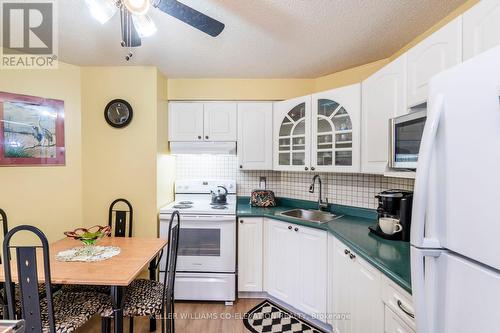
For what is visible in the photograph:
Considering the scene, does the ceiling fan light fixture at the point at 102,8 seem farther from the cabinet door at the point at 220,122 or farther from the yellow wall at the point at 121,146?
the cabinet door at the point at 220,122

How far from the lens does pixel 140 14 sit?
3.54ft

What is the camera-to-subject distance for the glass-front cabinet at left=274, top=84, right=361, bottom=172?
6.69 feet

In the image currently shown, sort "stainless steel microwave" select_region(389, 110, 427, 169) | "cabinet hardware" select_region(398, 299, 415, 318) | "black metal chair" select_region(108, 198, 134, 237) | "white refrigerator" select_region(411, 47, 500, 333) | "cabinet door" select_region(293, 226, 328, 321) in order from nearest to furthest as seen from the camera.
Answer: "white refrigerator" select_region(411, 47, 500, 333) → "cabinet hardware" select_region(398, 299, 415, 318) → "stainless steel microwave" select_region(389, 110, 427, 169) → "cabinet door" select_region(293, 226, 328, 321) → "black metal chair" select_region(108, 198, 134, 237)

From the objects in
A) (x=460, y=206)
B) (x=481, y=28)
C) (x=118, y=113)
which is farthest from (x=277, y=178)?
(x=460, y=206)

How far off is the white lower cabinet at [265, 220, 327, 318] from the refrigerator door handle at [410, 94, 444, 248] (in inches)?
50.4

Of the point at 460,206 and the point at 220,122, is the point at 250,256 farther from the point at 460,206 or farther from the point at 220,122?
the point at 460,206

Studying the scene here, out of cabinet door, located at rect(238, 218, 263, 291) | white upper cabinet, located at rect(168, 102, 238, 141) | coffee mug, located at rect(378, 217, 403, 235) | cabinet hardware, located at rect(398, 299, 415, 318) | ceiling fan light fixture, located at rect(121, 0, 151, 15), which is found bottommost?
cabinet door, located at rect(238, 218, 263, 291)

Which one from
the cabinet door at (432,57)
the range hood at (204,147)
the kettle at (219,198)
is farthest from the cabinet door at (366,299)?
the range hood at (204,147)

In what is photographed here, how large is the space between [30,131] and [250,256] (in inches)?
93.5

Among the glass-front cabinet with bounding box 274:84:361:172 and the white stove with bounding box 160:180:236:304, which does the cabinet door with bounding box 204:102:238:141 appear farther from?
the white stove with bounding box 160:180:236:304

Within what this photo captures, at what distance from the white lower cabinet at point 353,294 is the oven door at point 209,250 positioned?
98 centimetres

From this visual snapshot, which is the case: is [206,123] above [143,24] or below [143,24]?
below

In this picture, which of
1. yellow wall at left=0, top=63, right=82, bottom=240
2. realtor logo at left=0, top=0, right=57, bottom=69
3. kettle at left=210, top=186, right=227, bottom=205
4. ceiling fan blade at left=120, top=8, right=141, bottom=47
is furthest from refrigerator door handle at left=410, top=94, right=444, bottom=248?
yellow wall at left=0, top=63, right=82, bottom=240

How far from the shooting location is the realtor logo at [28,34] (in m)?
1.51
